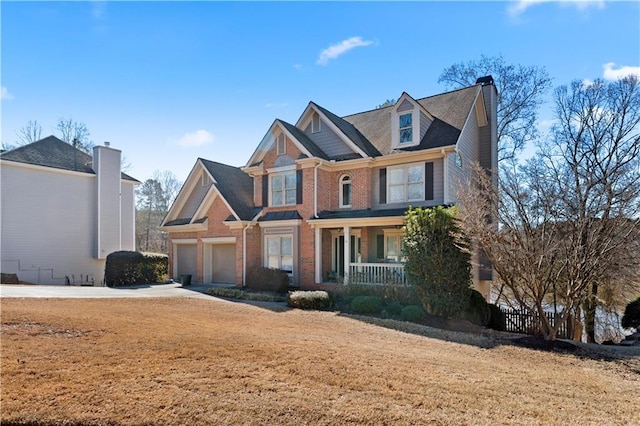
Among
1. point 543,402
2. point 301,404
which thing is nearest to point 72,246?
point 301,404

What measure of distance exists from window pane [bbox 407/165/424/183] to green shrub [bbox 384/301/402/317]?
631cm

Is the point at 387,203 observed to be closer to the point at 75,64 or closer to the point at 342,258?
the point at 342,258

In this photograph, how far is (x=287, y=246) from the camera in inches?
800

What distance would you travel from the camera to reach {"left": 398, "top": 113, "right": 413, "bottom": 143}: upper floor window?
62.5 ft

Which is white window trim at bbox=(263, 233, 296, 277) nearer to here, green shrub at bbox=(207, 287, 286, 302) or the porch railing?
green shrub at bbox=(207, 287, 286, 302)

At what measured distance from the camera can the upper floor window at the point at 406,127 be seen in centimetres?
1905

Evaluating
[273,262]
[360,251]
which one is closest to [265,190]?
[273,262]

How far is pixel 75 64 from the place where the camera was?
40.2 feet

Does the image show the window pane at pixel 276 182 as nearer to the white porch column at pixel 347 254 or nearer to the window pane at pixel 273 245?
the window pane at pixel 273 245

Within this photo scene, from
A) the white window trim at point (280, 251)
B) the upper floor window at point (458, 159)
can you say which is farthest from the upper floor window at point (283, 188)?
the upper floor window at point (458, 159)

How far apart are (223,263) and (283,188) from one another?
6.03 metres

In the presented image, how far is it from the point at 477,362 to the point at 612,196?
7981 mm

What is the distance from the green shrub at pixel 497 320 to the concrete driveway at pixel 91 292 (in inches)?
437

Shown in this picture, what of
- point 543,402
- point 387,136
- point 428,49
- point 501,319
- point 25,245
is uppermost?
point 428,49
